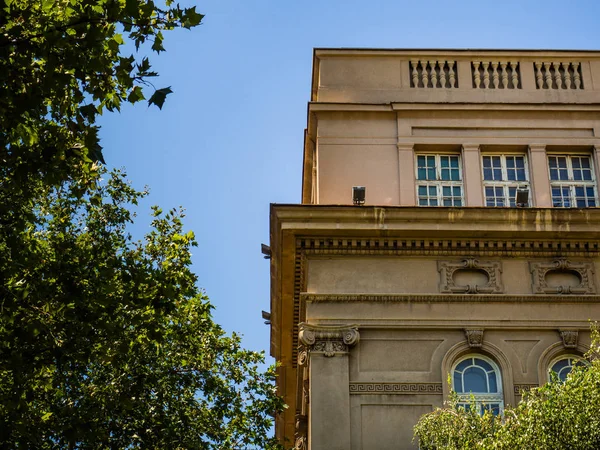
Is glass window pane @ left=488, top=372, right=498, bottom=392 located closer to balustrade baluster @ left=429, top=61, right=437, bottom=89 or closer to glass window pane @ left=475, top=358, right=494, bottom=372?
glass window pane @ left=475, top=358, right=494, bottom=372

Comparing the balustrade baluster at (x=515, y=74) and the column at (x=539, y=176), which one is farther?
the balustrade baluster at (x=515, y=74)

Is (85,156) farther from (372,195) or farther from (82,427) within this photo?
(372,195)

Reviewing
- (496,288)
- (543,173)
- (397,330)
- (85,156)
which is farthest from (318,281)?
(85,156)

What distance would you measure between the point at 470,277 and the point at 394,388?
2.97m

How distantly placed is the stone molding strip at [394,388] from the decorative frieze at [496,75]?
Result: 7501 millimetres

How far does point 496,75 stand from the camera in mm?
29250

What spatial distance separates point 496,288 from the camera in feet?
85.5

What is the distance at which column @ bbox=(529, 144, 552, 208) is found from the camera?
27.4 meters

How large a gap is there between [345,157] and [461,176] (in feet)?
8.26

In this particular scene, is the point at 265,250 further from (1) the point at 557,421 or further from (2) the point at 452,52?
(1) the point at 557,421

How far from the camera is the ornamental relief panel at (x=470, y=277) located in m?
26.0

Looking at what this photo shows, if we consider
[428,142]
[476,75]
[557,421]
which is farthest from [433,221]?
[557,421]

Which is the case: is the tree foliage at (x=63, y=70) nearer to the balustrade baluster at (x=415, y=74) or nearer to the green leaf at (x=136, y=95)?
the green leaf at (x=136, y=95)

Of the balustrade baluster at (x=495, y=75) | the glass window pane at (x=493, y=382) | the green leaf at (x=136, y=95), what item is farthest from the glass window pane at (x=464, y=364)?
the green leaf at (x=136, y=95)
